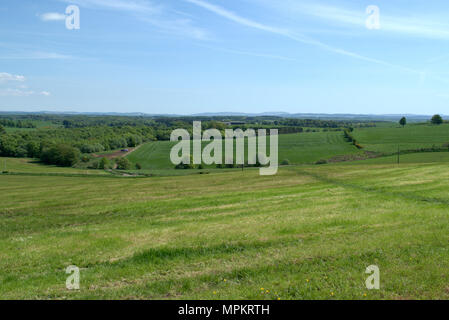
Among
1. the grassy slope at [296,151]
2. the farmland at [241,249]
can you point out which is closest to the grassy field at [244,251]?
the farmland at [241,249]

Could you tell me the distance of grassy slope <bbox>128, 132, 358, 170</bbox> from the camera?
333 feet

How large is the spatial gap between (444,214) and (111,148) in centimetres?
13909

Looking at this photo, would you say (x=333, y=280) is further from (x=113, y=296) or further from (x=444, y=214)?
(x=444, y=214)

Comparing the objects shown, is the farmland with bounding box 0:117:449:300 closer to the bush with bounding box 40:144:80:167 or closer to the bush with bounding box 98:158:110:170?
the bush with bounding box 98:158:110:170

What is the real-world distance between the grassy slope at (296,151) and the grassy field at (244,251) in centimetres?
7852

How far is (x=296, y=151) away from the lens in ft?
366

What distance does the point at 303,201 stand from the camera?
21.4m

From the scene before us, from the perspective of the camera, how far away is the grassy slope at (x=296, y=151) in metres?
102

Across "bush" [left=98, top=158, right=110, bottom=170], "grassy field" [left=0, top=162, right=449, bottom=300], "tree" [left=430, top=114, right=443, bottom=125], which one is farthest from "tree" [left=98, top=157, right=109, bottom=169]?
"tree" [left=430, top=114, right=443, bottom=125]

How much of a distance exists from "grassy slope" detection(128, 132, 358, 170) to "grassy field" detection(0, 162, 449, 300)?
7852 cm

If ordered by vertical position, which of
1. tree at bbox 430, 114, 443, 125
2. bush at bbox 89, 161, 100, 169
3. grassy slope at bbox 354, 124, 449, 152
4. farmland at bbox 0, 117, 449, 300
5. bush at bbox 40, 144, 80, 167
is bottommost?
bush at bbox 89, 161, 100, 169

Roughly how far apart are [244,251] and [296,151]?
10268cm
